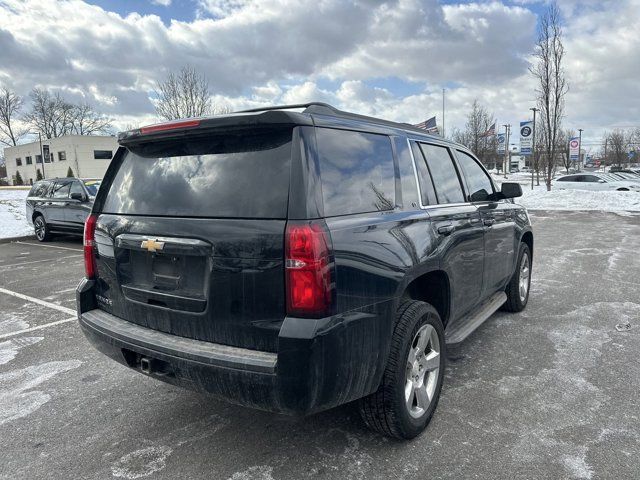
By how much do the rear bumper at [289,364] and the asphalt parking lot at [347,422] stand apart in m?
0.53

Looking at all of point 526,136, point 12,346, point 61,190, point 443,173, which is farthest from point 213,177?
point 526,136

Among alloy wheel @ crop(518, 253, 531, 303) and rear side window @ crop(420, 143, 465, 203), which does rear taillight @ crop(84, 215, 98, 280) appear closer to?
rear side window @ crop(420, 143, 465, 203)

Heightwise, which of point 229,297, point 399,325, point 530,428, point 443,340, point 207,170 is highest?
point 207,170

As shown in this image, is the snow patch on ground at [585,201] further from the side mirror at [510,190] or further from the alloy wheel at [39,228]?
the alloy wheel at [39,228]

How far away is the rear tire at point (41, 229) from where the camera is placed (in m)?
12.8

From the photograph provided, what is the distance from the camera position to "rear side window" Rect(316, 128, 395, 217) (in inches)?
96.0

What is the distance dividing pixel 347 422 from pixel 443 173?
2.00 meters

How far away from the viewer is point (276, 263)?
2240 millimetres

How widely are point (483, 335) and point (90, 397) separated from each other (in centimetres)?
354

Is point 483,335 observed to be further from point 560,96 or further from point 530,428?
point 560,96

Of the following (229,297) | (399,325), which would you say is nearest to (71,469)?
(229,297)

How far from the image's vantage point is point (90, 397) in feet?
11.6

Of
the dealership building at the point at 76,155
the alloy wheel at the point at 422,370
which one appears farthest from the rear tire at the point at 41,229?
the dealership building at the point at 76,155

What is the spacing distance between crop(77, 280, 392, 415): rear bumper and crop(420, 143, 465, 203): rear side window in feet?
4.91
